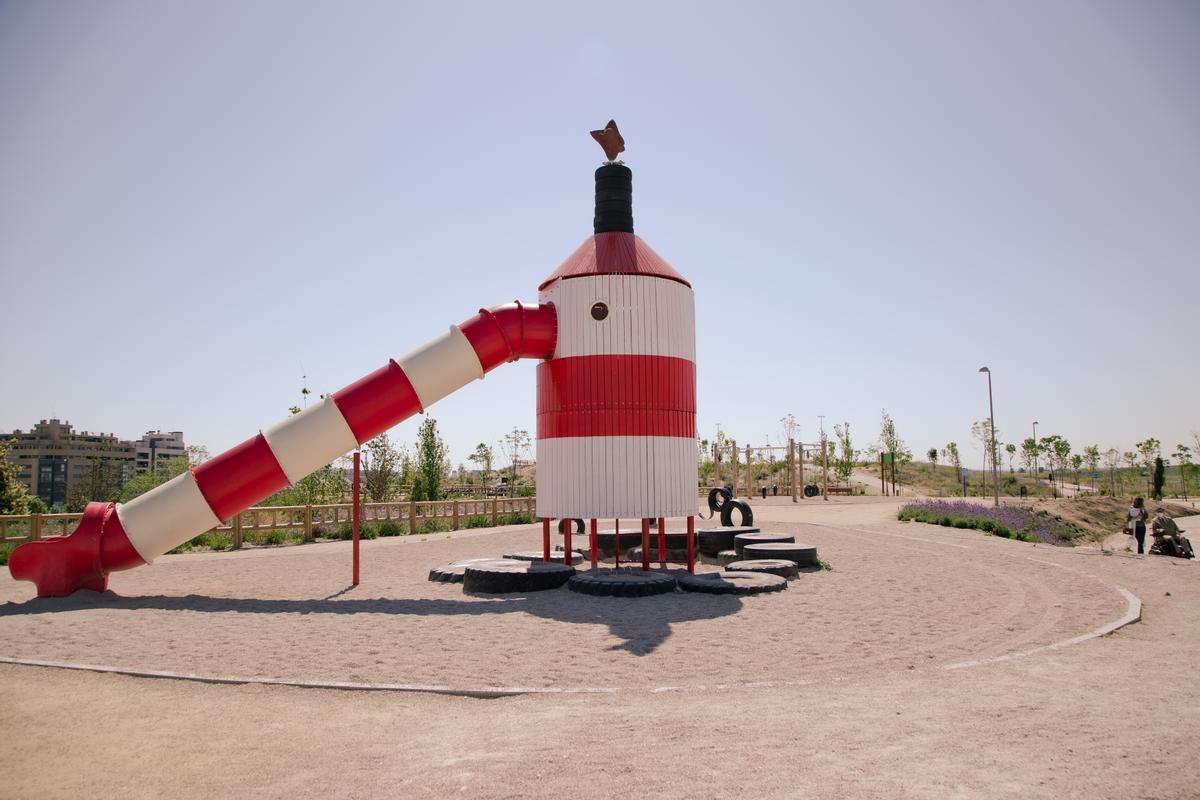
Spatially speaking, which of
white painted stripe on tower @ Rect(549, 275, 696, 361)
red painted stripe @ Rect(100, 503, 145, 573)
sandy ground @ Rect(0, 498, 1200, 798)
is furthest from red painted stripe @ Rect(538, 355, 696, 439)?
red painted stripe @ Rect(100, 503, 145, 573)

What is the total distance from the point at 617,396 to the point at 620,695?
6.59m

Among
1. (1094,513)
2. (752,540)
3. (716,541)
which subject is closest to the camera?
(752,540)

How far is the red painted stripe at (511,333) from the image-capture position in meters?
12.2

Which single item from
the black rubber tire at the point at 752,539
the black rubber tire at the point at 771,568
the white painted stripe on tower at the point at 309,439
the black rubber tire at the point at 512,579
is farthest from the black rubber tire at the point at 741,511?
the white painted stripe on tower at the point at 309,439

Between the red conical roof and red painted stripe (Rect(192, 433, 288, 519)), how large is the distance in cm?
514

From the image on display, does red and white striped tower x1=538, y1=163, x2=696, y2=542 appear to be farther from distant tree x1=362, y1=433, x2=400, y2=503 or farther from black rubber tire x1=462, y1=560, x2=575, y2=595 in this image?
distant tree x1=362, y1=433, x2=400, y2=503

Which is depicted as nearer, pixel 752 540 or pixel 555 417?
pixel 555 417

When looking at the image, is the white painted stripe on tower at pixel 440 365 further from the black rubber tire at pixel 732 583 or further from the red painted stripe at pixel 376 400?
the black rubber tire at pixel 732 583

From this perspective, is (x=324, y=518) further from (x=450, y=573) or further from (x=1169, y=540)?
(x=1169, y=540)

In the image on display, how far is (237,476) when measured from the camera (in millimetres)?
11531

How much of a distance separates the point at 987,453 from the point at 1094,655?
68.7 meters

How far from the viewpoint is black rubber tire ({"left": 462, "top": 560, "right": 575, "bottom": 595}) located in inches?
449

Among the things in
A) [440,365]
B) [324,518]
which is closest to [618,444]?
[440,365]

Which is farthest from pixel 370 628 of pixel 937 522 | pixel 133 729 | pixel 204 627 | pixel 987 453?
pixel 987 453
